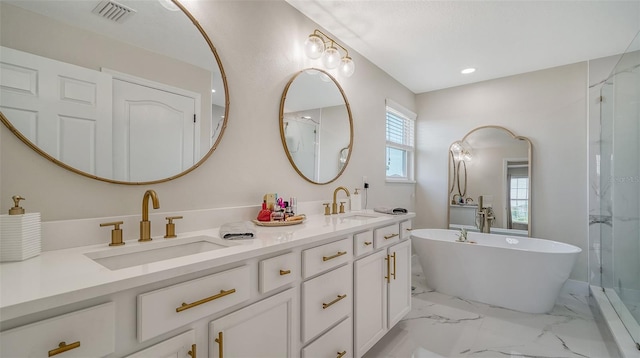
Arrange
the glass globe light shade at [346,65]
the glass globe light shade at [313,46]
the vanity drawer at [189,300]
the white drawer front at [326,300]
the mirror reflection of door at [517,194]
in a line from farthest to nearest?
1. the mirror reflection of door at [517,194]
2. the glass globe light shade at [346,65]
3. the glass globe light shade at [313,46]
4. the white drawer front at [326,300]
5. the vanity drawer at [189,300]

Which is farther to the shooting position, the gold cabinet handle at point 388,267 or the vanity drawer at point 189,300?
the gold cabinet handle at point 388,267

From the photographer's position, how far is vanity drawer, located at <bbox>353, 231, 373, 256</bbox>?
5.30 feet

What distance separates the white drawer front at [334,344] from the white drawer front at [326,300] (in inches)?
1.7

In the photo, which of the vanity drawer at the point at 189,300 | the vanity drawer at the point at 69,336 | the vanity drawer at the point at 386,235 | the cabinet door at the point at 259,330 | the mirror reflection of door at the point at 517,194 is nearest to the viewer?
the vanity drawer at the point at 69,336

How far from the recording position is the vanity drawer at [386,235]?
1.81 meters

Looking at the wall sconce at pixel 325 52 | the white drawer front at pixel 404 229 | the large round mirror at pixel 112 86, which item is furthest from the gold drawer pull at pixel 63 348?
the wall sconce at pixel 325 52

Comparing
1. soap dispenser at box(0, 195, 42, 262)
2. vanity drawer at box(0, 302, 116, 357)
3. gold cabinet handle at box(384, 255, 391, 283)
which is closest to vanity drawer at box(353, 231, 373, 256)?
gold cabinet handle at box(384, 255, 391, 283)

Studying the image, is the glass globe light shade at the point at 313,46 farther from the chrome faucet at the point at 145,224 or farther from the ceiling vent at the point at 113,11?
the chrome faucet at the point at 145,224

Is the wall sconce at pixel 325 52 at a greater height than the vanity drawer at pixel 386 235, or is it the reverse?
the wall sconce at pixel 325 52

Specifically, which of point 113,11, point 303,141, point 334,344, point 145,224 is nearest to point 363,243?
point 334,344

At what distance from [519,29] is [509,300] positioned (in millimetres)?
2442

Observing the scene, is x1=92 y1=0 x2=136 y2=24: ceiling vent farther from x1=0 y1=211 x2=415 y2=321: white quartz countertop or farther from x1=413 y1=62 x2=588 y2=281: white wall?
x1=413 y1=62 x2=588 y2=281: white wall

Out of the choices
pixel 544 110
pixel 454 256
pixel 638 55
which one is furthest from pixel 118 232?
pixel 544 110

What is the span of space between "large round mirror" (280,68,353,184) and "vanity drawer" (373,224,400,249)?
2.19 ft
